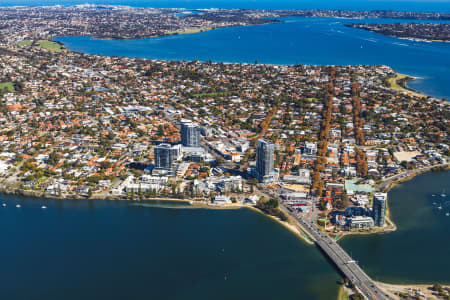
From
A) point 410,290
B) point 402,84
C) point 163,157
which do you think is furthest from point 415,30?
point 410,290

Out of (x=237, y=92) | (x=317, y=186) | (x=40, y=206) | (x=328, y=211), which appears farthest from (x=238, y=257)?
(x=237, y=92)

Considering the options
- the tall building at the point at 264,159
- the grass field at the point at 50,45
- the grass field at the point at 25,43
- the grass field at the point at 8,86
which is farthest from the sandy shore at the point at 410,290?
the grass field at the point at 25,43

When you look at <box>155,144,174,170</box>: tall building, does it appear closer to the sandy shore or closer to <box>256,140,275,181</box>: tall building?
<box>256,140,275,181</box>: tall building

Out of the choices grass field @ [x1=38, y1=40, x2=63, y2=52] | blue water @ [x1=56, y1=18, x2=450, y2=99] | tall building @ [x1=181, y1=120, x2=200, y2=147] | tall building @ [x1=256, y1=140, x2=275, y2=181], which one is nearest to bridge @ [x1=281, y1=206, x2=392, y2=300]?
tall building @ [x1=256, y1=140, x2=275, y2=181]

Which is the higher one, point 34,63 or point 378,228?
point 34,63

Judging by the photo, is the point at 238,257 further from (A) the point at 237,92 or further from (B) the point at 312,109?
(A) the point at 237,92

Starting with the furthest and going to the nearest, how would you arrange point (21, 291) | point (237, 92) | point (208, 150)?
point (237, 92), point (208, 150), point (21, 291)

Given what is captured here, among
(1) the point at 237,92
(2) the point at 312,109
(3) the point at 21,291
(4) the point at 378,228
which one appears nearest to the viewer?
(3) the point at 21,291

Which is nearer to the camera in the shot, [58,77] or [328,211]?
[328,211]
